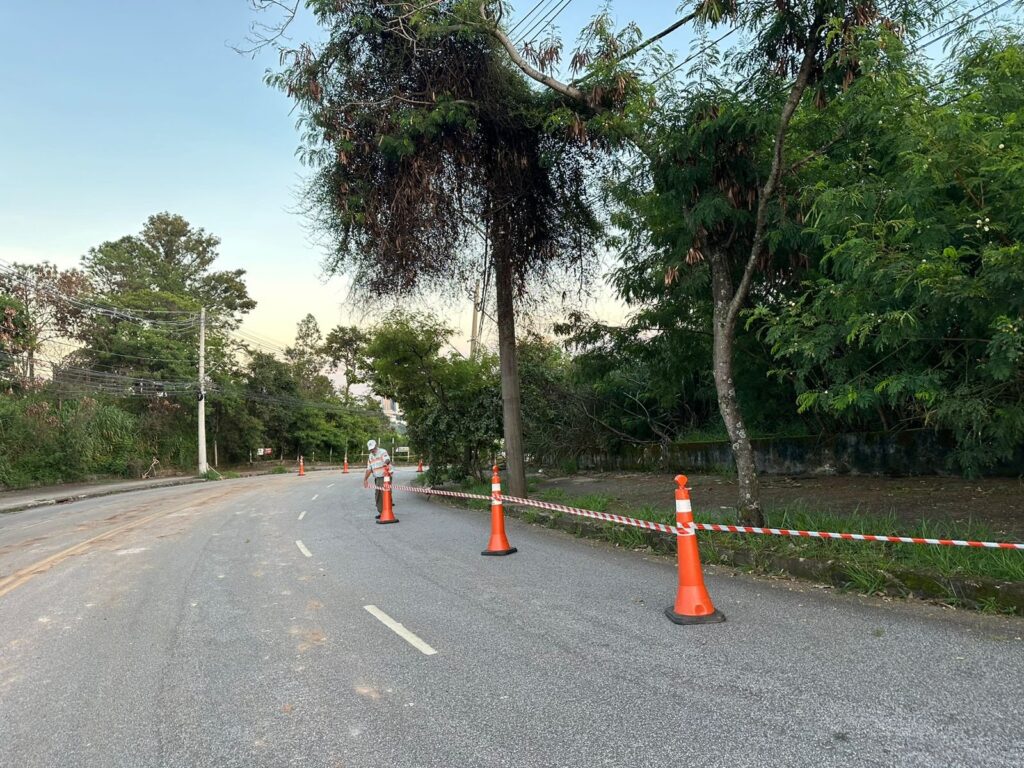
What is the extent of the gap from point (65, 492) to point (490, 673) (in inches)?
1100

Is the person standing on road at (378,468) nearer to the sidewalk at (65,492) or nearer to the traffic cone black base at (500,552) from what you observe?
the traffic cone black base at (500,552)

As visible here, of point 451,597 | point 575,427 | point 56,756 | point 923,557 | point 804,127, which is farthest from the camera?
point 575,427

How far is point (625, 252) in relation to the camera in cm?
1100

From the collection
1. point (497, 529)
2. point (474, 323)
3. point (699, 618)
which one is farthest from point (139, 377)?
point (699, 618)

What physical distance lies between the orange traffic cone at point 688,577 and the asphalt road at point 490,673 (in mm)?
171

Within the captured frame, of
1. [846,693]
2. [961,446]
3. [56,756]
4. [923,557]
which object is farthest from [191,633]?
[961,446]

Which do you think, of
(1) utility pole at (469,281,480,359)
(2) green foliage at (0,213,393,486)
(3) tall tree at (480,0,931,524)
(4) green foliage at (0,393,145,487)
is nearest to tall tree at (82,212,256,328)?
(2) green foliage at (0,213,393,486)

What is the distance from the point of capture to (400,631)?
552 cm

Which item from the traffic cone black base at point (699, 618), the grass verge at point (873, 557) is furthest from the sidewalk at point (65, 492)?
the traffic cone black base at point (699, 618)

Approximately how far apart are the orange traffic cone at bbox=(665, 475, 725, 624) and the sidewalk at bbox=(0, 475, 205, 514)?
22.3m

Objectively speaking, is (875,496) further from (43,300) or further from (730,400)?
(43,300)

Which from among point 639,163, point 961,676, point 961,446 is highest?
point 639,163

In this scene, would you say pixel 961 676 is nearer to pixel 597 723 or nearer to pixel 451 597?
pixel 597 723

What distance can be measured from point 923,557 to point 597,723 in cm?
422
